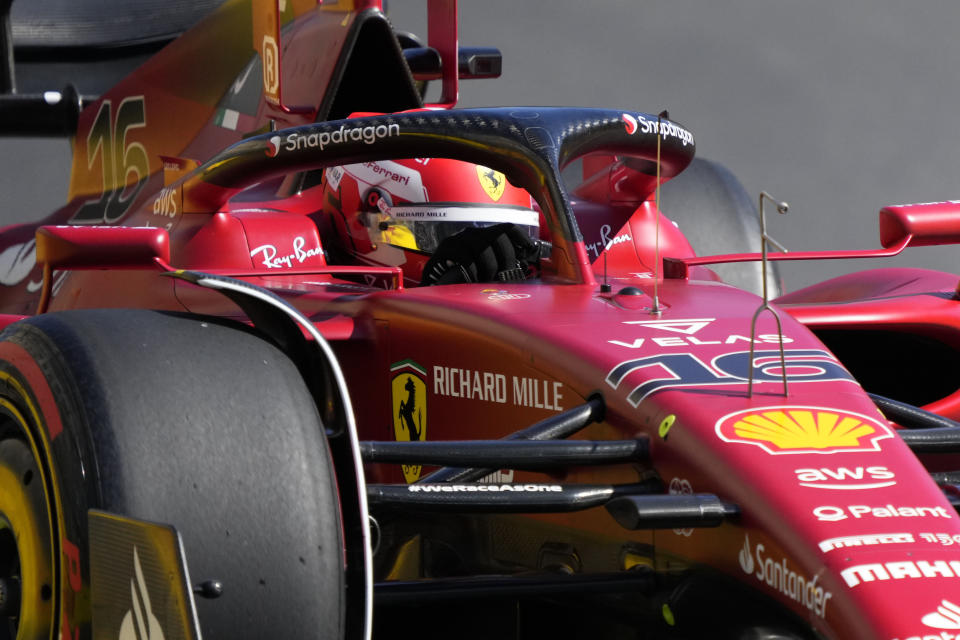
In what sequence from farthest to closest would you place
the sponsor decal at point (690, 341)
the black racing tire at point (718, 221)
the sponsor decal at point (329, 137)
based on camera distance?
the black racing tire at point (718, 221), the sponsor decal at point (329, 137), the sponsor decal at point (690, 341)

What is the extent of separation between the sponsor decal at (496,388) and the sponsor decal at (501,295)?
16 centimetres

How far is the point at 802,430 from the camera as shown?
5.61 feet

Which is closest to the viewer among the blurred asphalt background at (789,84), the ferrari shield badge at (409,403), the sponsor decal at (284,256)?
the ferrari shield badge at (409,403)

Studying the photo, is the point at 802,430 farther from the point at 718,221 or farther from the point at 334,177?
the point at 718,221

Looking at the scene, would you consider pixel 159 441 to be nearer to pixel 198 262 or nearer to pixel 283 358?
pixel 283 358

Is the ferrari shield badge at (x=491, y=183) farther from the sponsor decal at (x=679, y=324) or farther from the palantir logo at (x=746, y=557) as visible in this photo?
the palantir logo at (x=746, y=557)

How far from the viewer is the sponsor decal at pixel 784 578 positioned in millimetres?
1500

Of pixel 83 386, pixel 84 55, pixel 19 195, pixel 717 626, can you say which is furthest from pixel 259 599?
pixel 19 195

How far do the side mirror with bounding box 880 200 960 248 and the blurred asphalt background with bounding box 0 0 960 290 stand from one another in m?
4.87

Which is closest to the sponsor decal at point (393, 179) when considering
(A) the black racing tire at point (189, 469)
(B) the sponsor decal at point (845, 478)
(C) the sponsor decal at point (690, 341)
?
(C) the sponsor decal at point (690, 341)

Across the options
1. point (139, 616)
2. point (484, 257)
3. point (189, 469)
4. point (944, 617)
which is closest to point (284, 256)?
point (484, 257)

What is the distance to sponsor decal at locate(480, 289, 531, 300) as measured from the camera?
219cm

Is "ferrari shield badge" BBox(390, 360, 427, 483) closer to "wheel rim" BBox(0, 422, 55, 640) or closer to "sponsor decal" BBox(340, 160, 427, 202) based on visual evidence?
"wheel rim" BBox(0, 422, 55, 640)

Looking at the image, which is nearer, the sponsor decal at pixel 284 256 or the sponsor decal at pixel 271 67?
the sponsor decal at pixel 284 256
